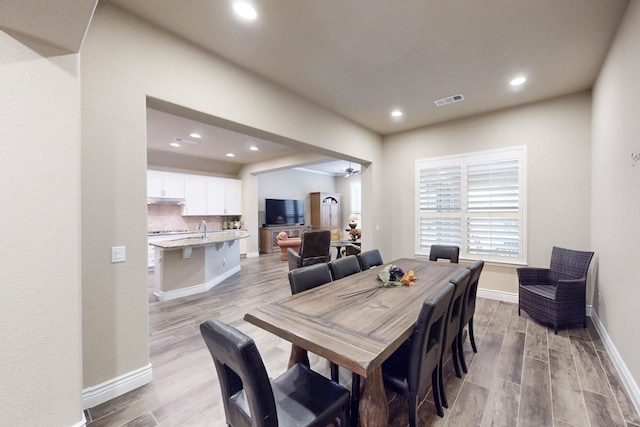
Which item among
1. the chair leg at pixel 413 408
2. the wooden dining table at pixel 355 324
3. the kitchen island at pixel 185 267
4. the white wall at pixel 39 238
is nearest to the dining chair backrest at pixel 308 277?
the wooden dining table at pixel 355 324

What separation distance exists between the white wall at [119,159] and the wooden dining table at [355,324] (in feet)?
3.85

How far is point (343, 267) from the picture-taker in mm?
2732

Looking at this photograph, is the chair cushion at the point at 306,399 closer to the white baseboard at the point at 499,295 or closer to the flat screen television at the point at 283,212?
the white baseboard at the point at 499,295

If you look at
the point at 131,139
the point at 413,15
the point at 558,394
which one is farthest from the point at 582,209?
the point at 131,139

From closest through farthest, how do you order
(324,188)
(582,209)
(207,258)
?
(582,209), (207,258), (324,188)

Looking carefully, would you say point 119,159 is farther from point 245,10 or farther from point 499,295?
point 499,295

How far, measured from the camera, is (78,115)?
1.54m

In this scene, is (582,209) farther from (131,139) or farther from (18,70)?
(18,70)

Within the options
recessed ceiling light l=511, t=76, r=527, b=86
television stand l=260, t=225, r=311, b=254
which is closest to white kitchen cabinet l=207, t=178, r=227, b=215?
television stand l=260, t=225, r=311, b=254

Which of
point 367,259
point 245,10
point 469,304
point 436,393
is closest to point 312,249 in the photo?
point 367,259

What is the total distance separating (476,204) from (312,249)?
293cm

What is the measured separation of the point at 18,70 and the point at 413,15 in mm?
2608

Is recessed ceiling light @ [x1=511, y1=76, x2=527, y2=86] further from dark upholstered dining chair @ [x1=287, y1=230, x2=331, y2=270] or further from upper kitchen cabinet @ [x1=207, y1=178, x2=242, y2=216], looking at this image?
upper kitchen cabinet @ [x1=207, y1=178, x2=242, y2=216]

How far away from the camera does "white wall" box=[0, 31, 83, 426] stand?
1.30 m
